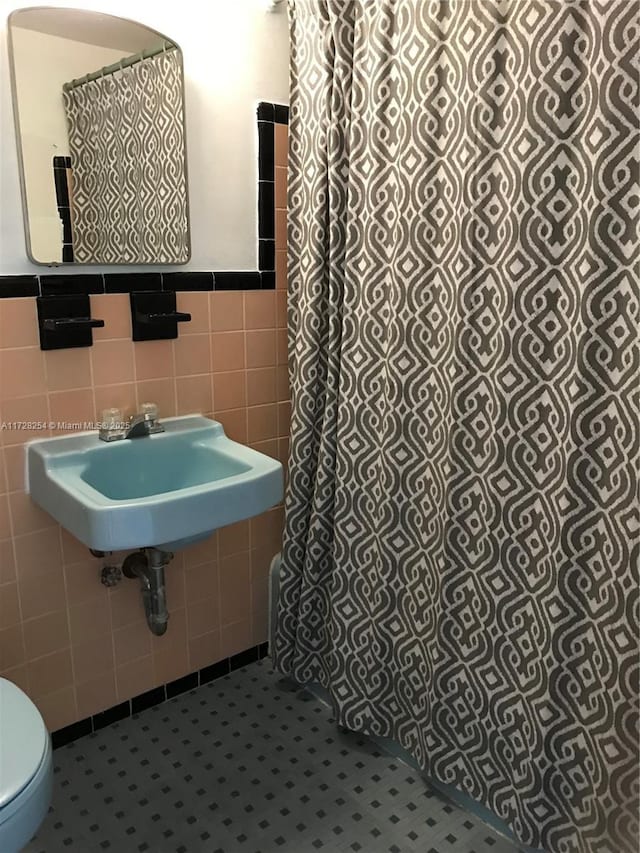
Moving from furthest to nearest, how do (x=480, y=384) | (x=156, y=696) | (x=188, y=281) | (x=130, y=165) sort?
(x=156, y=696) < (x=188, y=281) < (x=130, y=165) < (x=480, y=384)

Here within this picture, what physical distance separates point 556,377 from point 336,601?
86cm

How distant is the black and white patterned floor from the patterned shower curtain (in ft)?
0.34

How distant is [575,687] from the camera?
4.41 ft

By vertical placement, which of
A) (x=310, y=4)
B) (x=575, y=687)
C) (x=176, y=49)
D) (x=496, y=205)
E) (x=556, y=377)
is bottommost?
(x=575, y=687)

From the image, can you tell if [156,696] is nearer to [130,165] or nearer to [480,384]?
[480,384]

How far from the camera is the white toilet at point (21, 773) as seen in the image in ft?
A: 3.51

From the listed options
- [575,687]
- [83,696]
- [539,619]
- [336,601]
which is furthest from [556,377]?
[83,696]

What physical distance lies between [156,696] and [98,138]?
152cm

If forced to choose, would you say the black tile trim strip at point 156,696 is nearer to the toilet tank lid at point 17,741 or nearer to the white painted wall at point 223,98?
the toilet tank lid at point 17,741

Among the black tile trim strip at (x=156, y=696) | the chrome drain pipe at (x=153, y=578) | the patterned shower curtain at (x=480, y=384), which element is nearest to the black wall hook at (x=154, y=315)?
the patterned shower curtain at (x=480, y=384)

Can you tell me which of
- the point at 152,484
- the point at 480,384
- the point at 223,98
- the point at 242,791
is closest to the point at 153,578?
the point at 152,484

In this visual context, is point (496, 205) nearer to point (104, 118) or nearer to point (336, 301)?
point (336, 301)

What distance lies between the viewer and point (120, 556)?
1.81m

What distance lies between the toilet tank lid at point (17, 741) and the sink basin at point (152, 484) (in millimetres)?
318
